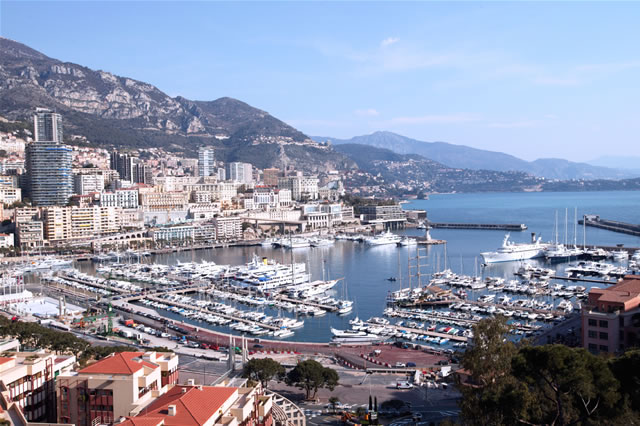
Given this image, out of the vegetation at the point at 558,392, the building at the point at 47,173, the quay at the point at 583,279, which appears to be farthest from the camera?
the building at the point at 47,173

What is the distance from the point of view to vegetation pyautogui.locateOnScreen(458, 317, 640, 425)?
6.17 meters

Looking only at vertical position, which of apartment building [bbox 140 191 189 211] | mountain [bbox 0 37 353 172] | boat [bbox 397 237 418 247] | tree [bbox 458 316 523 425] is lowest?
boat [bbox 397 237 418 247]

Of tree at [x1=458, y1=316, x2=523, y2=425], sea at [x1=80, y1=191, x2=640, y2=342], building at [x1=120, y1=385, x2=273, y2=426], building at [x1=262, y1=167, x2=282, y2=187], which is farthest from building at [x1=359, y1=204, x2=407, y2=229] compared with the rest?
building at [x1=120, y1=385, x2=273, y2=426]

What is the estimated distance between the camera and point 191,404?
19.3ft

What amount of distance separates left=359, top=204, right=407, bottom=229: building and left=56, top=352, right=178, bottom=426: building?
4300cm

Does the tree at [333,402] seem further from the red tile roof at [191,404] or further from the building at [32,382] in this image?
the building at [32,382]

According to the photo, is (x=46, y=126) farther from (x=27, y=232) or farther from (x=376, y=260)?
(x=376, y=260)

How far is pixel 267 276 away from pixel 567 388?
18.2 m

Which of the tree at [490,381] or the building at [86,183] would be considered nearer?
the tree at [490,381]

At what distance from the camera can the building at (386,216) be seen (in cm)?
5003

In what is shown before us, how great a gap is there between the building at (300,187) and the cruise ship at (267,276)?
114 ft

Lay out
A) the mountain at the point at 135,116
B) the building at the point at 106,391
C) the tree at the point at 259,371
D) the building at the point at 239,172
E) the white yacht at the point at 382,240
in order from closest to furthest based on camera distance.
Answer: the building at the point at 106,391, the tree at the point at 259,371, the white yacht at the point at 382,240, the building at the point at 239,172, the mountain at the point at 135,116

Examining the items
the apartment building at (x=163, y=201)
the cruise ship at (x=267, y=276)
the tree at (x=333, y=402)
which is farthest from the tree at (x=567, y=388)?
the apartment building at (x=163, y=201)

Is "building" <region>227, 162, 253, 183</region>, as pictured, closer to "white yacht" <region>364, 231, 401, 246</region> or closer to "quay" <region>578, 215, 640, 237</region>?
"white yacht" <region>364, 231, 401, 246</region>
